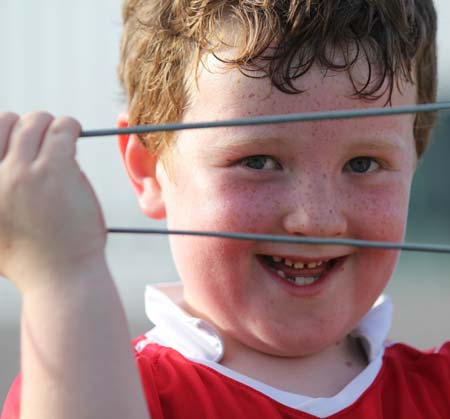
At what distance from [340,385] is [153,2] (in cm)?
43

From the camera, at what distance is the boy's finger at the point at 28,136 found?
72 cm

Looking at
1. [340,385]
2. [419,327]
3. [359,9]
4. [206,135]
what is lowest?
[419,327]

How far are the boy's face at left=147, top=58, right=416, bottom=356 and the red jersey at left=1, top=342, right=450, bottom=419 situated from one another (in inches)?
2.1

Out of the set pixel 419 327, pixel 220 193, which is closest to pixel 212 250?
pixel 220 193

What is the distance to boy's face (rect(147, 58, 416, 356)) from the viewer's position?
0.88 m

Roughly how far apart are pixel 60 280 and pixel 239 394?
0.83 ft

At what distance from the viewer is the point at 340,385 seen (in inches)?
37.9

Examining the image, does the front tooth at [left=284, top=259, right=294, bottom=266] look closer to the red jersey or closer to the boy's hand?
the red jersey

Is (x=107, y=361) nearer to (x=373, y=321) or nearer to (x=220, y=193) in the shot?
(x=220, y=193)

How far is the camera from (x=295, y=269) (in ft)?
2.98

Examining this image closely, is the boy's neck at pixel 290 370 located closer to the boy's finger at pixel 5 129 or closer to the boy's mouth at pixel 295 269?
the boy's mouth at pixel 295 269

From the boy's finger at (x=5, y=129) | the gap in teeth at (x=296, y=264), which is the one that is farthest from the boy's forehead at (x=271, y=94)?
the boy's finger at (x=5, y=129)

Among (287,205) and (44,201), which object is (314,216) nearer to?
(287,205)

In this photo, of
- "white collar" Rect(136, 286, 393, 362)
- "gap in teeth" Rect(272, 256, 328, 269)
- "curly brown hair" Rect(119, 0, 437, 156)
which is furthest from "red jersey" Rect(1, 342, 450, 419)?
"curly brown hair" Rect(119, 0, 437, 156)
